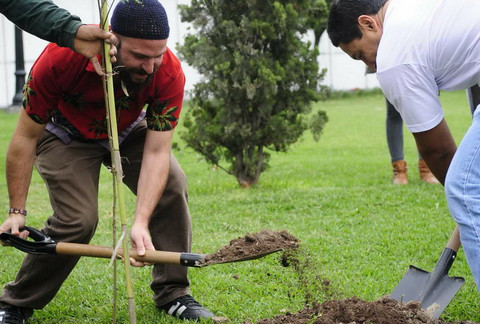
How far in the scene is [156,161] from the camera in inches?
146

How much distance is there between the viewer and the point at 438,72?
3.03 m

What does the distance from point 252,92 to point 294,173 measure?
2161mm

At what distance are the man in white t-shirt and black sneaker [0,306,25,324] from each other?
7.40 feet

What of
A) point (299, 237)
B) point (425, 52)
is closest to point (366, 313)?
point (425, 52)

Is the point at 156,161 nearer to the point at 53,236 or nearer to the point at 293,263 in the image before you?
the point at 53,236

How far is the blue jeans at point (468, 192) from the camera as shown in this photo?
115 inches

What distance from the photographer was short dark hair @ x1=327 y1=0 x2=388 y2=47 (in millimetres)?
3188

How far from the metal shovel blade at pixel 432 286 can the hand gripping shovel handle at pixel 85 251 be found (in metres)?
1.14

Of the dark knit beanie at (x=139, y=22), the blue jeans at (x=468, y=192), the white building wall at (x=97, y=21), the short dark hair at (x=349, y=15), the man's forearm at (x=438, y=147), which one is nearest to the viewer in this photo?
the blue jeans at (x=468, y=192)

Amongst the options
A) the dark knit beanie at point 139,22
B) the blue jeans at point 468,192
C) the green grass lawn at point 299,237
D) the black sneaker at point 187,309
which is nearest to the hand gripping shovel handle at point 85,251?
the green grass lawn at point 299,237

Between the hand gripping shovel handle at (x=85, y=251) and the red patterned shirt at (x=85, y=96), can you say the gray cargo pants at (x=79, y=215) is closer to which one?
the red patterned shirt at (x=85, y=96)

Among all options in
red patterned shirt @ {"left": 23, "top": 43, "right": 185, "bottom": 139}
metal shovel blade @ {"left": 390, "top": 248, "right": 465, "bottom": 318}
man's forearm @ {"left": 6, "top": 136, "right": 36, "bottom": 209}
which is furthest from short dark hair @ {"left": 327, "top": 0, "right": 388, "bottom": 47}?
man's forearm @ {"left": 6, "top": 136, "right": 36, "bottom": 209}

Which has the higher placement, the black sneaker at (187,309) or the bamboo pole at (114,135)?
the bamboo pole at (114,135)

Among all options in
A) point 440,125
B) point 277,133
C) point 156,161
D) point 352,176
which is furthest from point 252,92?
point 440,125
